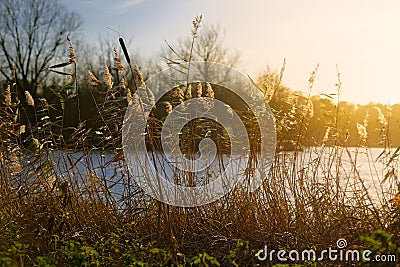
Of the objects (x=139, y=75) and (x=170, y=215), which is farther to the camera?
(x=170, y=215)

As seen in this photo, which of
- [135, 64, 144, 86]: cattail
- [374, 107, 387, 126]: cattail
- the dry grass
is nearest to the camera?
the dry grass

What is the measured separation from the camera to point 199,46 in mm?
17016

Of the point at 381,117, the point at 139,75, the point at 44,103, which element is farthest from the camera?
the point at 44,103

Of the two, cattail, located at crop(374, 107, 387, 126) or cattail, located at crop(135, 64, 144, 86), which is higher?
cattail, located at crop(135, 64, 144, 86)

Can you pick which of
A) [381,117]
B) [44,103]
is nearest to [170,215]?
[44,103]

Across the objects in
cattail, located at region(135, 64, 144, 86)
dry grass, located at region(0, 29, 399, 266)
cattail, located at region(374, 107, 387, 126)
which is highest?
cattail, located at region(135, 64, 144, 86)

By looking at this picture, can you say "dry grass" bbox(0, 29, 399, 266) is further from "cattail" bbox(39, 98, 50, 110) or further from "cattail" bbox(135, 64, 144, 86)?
"cattail" bbox(39, 98, 50, 110)

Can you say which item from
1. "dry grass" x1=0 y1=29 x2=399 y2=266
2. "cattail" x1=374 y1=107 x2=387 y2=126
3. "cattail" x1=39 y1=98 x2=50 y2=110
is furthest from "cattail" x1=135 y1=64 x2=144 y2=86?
"cattail" x1=374 y1=107 x2=387 y2=126

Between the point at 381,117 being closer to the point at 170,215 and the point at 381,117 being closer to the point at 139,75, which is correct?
the point at 170,215

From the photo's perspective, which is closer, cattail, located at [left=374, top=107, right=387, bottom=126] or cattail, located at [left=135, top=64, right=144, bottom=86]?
cattail, located at [left=135, top=64, right=144, bottom=86]

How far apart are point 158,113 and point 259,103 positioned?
814mm

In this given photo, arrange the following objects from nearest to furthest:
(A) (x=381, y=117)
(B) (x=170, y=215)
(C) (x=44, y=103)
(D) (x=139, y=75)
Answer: (D) (x=139, y=75)
(B) (x=170, y=215)
(A) (x=381, y=117)
(C) (x=44, y=103)

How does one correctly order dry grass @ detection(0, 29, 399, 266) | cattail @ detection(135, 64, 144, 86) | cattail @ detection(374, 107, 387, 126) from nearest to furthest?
dry grass @ detection(0, 29, 399, 266)
cattail @ detection(135, 64, 144, 86)
cattail @ detection(374, 107, 387, 126)

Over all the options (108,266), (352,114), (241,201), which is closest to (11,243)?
(108,266)
